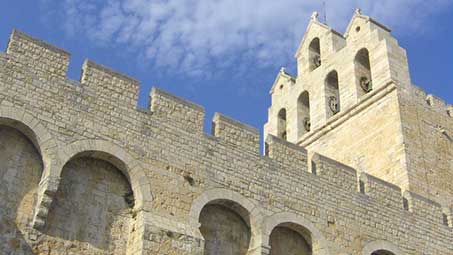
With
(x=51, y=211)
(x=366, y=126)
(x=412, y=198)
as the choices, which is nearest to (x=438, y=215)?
(x=412, y=198)

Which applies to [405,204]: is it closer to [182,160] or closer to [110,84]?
[182,160]

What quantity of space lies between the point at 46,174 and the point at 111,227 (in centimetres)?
135

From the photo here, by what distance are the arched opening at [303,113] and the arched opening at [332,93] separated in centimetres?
105

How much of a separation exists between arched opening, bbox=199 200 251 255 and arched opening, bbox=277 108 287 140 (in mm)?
9849

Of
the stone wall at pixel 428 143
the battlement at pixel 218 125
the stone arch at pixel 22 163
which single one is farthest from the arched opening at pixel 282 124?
the stone arch at pixel 22 163

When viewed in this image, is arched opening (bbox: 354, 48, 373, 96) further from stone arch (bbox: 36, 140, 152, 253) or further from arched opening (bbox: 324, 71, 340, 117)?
stone arch (bbox: 36, 140, 152, 253)

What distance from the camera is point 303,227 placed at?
39.0ft

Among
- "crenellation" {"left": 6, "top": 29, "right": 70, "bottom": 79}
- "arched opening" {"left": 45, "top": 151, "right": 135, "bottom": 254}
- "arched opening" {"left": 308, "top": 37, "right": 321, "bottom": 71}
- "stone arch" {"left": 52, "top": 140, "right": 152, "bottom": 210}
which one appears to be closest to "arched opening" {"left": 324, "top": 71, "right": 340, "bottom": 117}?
"arched opening" {"left": 308, "top": 37, "right": 321, "bottom": 71}

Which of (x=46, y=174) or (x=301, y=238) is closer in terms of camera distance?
(x=46, y=174)

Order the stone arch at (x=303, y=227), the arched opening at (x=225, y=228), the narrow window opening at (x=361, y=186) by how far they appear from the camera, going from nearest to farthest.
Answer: the arched opening at (x=225, y=228) < the stone arch at (x=303, y=227) < the narrow window opening at (x=361, y=186)

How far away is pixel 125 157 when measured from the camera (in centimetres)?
1027

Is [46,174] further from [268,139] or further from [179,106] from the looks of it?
[268,139]

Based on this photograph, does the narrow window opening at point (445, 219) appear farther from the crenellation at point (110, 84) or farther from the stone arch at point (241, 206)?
the crenellation at point (110, 84)

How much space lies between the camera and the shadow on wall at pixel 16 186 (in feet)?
29.3
